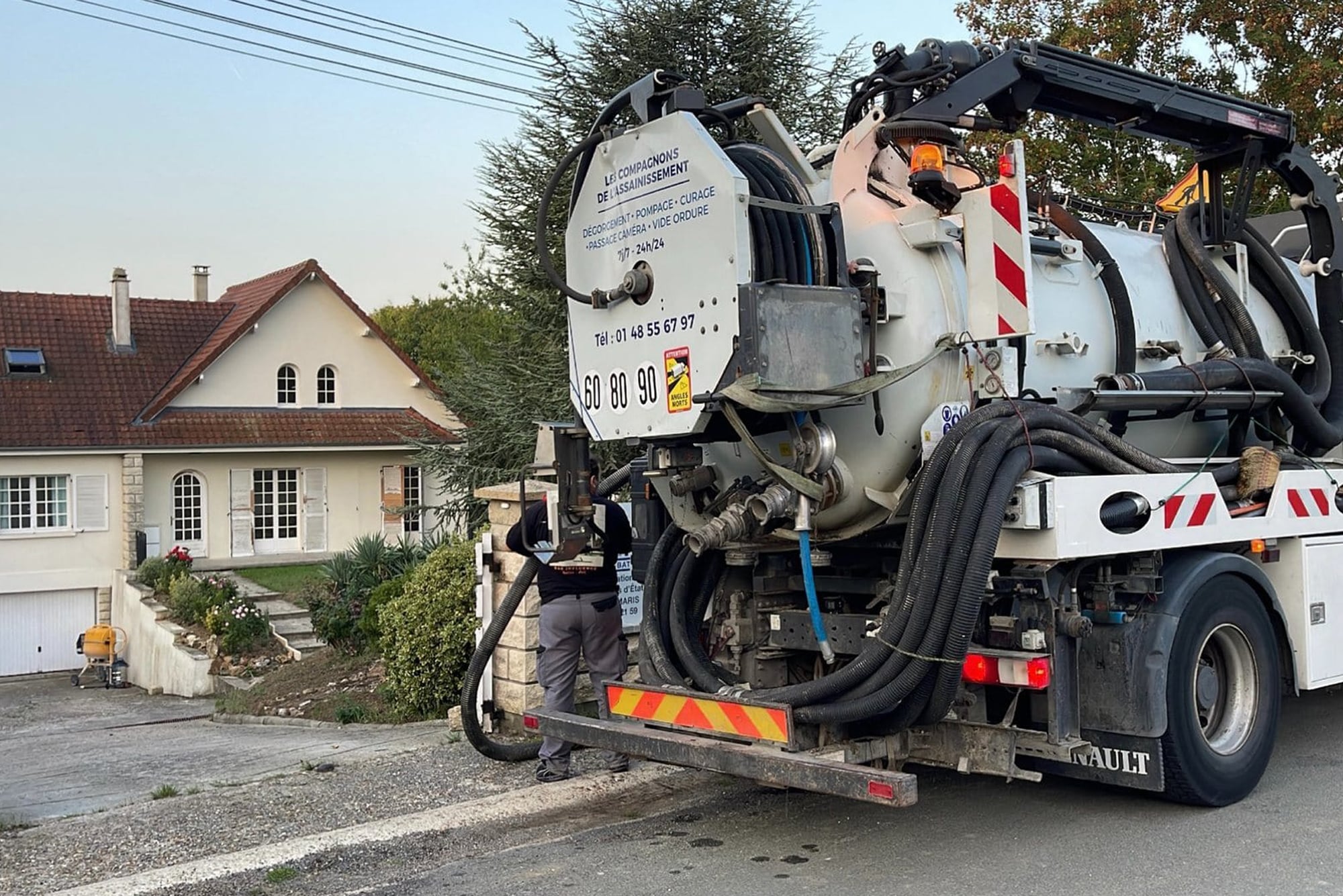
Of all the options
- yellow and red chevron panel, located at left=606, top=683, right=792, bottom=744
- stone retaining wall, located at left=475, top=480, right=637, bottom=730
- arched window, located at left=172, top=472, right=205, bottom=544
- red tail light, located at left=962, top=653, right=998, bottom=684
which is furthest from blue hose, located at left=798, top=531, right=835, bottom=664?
arched window, located at left=172, top=472, right=205, bottom=544

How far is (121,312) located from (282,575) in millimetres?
7448

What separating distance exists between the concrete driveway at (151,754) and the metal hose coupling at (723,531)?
3093 mm

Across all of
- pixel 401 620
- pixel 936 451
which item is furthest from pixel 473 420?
pixel 936 451

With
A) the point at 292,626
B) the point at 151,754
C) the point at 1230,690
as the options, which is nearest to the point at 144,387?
the point at 292,626

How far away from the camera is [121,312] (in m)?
28.4

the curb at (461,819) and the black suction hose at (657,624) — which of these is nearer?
the curb at (461,819)

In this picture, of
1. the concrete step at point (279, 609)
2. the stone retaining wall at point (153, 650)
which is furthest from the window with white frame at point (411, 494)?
the concrete step at point (279, 609)

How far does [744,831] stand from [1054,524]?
191 centimetres

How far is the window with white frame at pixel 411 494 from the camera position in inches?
1166

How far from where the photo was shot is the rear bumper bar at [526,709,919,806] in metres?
4.57

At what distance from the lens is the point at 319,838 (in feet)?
18.5

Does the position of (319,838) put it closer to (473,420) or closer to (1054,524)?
(1054,524)

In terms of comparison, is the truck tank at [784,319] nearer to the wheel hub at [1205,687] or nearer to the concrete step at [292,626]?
the wheel hub at [1205,687]

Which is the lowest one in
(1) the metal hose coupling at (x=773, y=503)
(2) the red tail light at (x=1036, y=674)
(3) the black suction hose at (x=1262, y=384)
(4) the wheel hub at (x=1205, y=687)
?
(4) the wheel hub at (x=1205, y=687)
